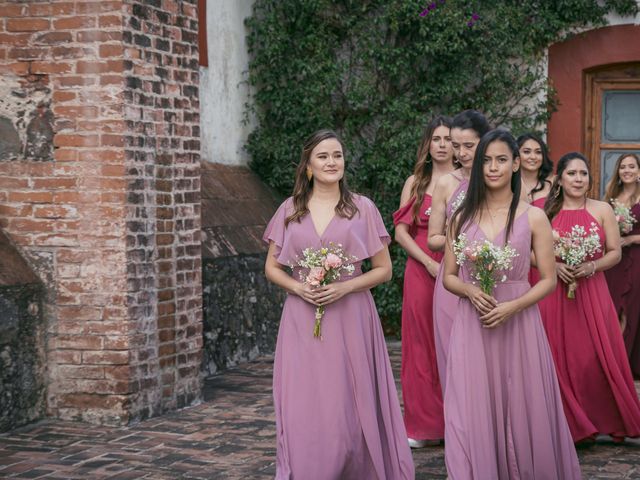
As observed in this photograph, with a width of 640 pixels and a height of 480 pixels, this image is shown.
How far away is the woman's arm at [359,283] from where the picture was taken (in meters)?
6.15

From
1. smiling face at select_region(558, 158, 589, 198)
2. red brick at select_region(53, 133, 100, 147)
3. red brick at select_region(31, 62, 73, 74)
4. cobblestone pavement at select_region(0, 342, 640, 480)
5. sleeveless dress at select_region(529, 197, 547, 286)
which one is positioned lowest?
cobblestone pavement at select_region(0, 342, 640, 480)

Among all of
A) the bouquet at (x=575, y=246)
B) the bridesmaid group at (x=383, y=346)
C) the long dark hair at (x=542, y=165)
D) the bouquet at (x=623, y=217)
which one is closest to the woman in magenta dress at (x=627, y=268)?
the bouquet at (x=623, y=217)

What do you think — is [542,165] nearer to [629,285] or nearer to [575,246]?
[575,246]

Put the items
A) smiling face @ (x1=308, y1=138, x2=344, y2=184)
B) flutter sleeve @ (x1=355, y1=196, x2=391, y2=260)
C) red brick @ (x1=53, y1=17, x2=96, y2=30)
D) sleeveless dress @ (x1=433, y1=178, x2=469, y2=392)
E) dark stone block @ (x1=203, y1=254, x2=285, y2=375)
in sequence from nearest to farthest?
smiling face @ (x1=308, y1=138, x2=344, y2=184) < flutter sleeve @ (x1=355, y1=196, x2=391, y2=260) < sleeveless dress @ (x1=433, y1=178, x2=469, y2=392) < red brick @ (x1=53, y1=17, x2=96, y2=30) < dark stone block @ (x1=203, y1=254, x2=285, y2=375)

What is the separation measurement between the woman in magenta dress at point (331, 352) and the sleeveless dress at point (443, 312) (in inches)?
39.2

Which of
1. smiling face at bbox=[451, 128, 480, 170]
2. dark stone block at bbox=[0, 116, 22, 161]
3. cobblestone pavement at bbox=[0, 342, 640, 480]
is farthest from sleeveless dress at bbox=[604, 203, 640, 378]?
dark stone block at bbox=[0, 116, 22, 161]

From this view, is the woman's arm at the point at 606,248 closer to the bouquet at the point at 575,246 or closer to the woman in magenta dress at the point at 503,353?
the bouquet at the point at 575,246

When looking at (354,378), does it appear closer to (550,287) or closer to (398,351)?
(550,287)

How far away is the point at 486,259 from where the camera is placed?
5949mm

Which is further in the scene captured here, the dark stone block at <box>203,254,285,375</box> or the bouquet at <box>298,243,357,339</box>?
the dark stone block at <box>203,254,285,375</box>

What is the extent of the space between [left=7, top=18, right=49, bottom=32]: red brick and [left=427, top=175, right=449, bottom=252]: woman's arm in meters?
3.09

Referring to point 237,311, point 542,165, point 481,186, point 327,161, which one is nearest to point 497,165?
point 481,186

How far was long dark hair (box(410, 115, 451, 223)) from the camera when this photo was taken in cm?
804

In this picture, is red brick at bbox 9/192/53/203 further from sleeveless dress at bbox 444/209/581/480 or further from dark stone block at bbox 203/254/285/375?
sleeveless dress at bbox 444/209/581/480
